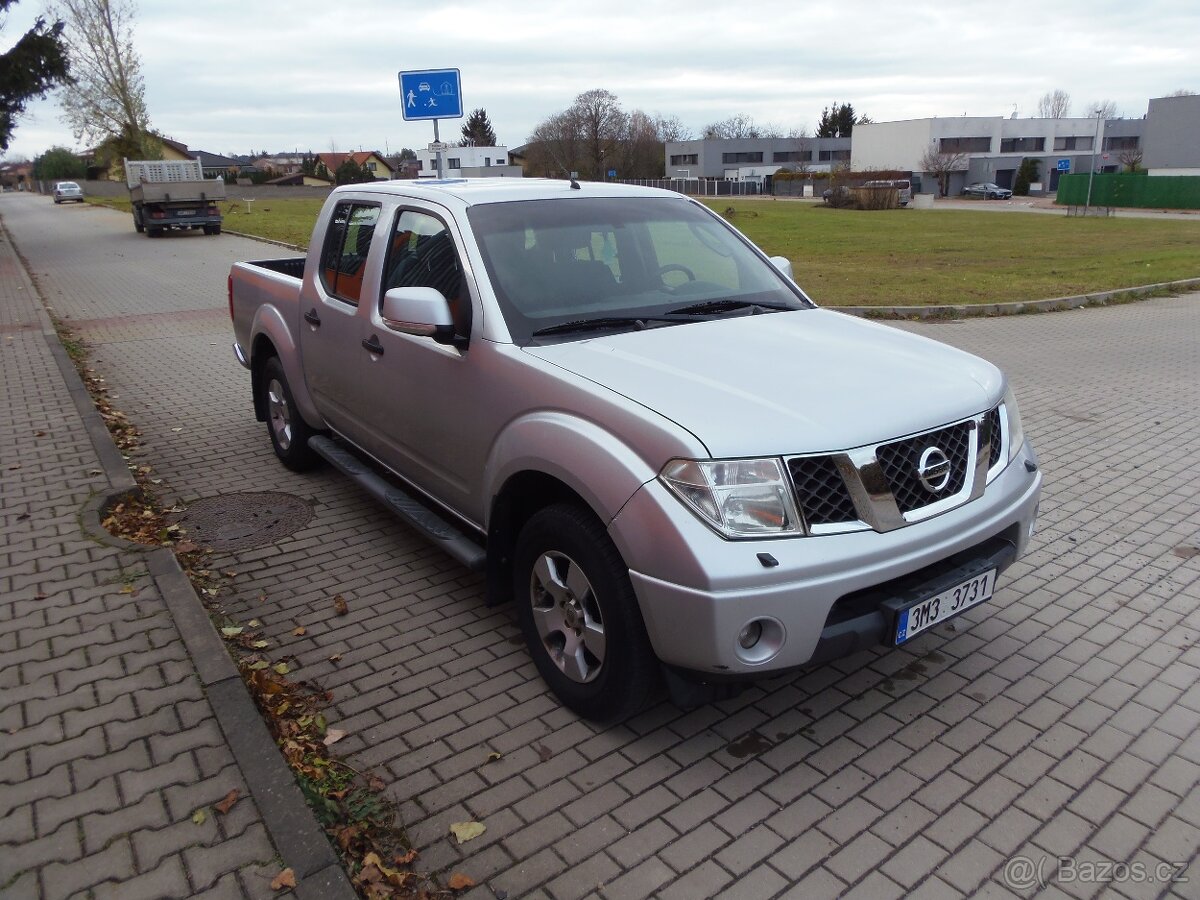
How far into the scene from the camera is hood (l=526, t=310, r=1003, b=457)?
2.94 m

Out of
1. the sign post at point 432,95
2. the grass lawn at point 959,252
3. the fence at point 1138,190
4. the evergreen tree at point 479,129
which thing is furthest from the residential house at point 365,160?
the sign post at point 432,95

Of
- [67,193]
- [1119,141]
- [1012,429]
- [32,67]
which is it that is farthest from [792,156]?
[1012,429]

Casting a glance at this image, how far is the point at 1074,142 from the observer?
96.7 metres

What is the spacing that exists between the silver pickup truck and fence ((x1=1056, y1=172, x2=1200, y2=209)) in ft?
185

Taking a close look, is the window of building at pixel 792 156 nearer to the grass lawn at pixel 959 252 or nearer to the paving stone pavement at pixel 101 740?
the grass lawn at pixel 959 252

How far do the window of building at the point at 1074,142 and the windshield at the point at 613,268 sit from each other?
4203 inches

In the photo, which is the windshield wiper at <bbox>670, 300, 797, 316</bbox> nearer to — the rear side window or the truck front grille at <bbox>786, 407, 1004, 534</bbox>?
the truck front grille at <bbox>786, 407, 1004, 534</bbox>

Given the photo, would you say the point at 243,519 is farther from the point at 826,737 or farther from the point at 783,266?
the point at 826,737

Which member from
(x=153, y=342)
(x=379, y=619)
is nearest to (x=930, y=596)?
(x=379, y=619)

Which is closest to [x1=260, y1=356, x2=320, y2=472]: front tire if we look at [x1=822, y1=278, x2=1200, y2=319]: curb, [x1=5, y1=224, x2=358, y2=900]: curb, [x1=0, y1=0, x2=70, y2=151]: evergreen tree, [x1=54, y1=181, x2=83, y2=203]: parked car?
[x1=5, y1=224, x2=358, y2=900]: curb

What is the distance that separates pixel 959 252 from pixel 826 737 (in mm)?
21626

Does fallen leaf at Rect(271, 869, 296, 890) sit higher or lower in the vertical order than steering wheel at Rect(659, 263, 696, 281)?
lower

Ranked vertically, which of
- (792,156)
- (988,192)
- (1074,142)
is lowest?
(988,192)

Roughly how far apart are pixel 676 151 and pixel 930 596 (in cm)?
11023
